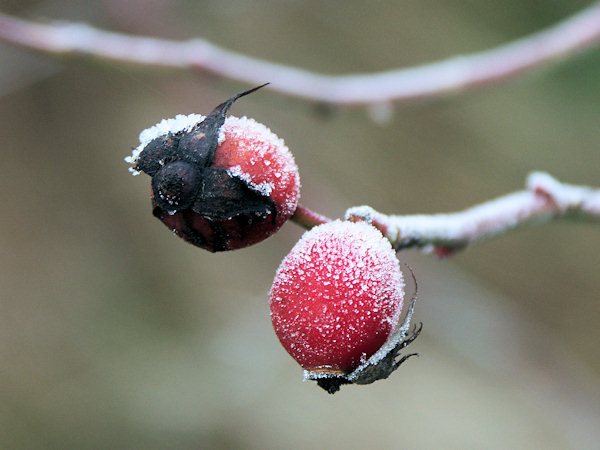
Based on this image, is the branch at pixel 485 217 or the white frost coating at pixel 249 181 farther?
the branch at pixel 485 217

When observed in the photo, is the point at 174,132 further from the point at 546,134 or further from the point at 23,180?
the point at 546,134

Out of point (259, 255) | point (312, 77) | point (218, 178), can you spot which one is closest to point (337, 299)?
point (218, 178)

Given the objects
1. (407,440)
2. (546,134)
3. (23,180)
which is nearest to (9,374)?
(23,180)

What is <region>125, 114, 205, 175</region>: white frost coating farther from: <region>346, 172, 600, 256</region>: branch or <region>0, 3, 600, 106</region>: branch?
<region>0, 3, 600, 106</region>: branch

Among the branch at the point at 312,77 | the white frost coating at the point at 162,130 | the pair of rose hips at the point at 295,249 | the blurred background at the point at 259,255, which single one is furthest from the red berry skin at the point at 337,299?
the blurred background at the point at 259,255

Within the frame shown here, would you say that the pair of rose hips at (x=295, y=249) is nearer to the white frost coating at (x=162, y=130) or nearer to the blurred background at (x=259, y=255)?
the white frost coating at (x=162, y=130)

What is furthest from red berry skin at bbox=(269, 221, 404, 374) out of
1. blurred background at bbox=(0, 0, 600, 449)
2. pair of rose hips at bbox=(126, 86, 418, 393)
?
blurred background at bbox=(0, 0, 600, 449)
